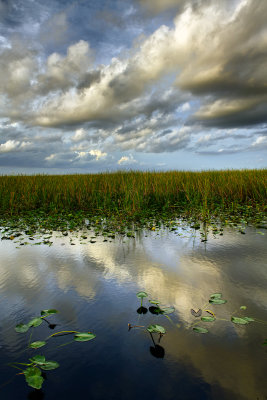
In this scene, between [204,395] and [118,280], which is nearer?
[204,395]

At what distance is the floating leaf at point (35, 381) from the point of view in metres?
1.22

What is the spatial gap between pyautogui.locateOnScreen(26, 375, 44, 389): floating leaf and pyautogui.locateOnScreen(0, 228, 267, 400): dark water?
45 mm

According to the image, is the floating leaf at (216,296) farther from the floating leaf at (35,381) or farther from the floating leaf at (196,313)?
the floating leaf at (35,381)

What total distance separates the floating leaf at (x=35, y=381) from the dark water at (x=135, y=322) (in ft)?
0.15

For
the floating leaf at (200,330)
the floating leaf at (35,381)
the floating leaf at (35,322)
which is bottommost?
the floating leaf at (200,330)

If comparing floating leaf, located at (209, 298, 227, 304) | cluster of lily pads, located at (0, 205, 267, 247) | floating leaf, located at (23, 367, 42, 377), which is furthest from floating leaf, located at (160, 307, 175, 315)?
cluster of lily pads, located at (0, 205, 267, 247)

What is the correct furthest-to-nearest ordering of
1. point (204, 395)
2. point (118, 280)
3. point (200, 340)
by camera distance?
point (118, 280), point (200, 340), point (204, 395)

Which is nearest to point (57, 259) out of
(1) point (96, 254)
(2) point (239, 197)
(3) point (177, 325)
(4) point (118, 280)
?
(1) point (96, 254)

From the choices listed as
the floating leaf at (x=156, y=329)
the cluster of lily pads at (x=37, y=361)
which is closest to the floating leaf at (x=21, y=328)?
the cluster of lily pads at (x=37, y=361)

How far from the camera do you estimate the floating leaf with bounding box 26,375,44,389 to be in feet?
4.01

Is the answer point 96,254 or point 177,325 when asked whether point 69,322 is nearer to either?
point 177,325

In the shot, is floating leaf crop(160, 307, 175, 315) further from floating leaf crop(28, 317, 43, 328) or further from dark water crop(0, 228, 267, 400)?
floating leaf crop(28, 317, 43, 328)

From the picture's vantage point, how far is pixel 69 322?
177 cm

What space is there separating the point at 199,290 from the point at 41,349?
134 cm
